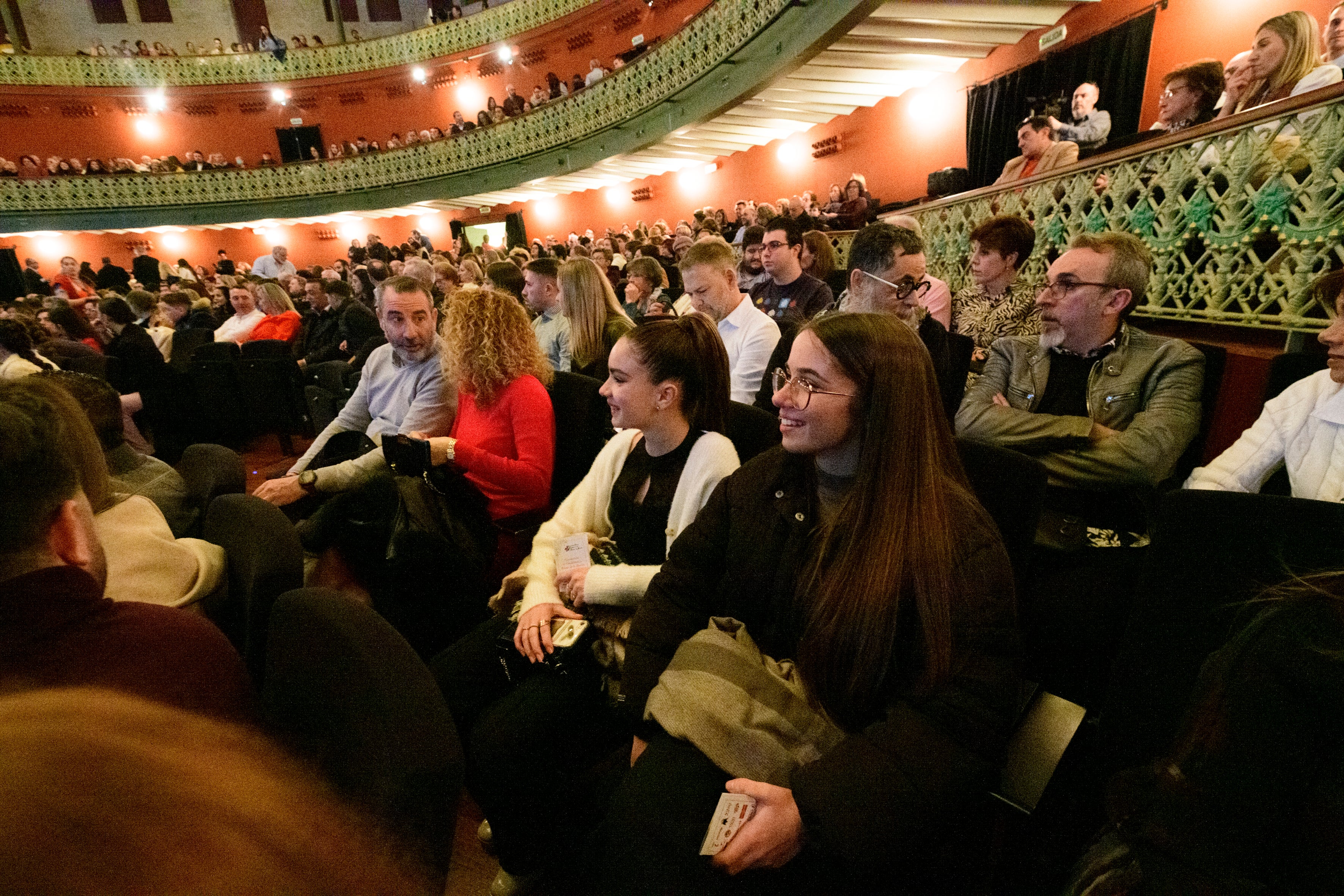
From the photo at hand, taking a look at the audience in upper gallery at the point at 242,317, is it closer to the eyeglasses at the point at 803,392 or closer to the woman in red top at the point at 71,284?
the eyeglasses at the point at 803,392

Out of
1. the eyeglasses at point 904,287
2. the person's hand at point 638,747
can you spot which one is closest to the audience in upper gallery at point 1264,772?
the person's hand at point 638,747

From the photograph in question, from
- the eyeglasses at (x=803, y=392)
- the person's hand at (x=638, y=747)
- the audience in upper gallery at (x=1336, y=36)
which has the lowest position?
the person's hand at (x=638, y=747)

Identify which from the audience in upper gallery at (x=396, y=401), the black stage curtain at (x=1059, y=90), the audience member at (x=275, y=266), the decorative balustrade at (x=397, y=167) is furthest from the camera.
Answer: the audience member at (x=275, y=266)

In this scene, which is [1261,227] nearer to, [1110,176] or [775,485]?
[1110,176]

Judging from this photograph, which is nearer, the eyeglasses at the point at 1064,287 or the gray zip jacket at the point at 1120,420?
the gray zip jacket at the point at 1120,420

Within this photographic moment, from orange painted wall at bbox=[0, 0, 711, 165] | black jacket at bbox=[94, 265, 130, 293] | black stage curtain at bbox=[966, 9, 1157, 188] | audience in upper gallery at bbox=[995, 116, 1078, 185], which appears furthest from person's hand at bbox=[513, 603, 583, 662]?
orange painted wall at bbox=[0, 0, 711, 165]

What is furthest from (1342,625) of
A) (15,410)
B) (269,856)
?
(15,410)

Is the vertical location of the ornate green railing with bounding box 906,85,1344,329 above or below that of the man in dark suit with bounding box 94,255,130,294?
below

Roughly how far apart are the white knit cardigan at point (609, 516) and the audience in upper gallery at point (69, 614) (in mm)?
755

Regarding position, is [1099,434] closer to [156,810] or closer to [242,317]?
[156,810]

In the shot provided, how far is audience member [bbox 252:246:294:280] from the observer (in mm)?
10977

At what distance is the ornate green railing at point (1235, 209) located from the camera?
2.05 m

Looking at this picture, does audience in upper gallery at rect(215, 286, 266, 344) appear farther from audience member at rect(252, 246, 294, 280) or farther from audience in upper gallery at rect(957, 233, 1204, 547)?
audience in upper gallery at rect(957, 233, 1204, 547)

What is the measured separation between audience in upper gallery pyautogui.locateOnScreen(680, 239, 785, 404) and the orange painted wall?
615 inches
